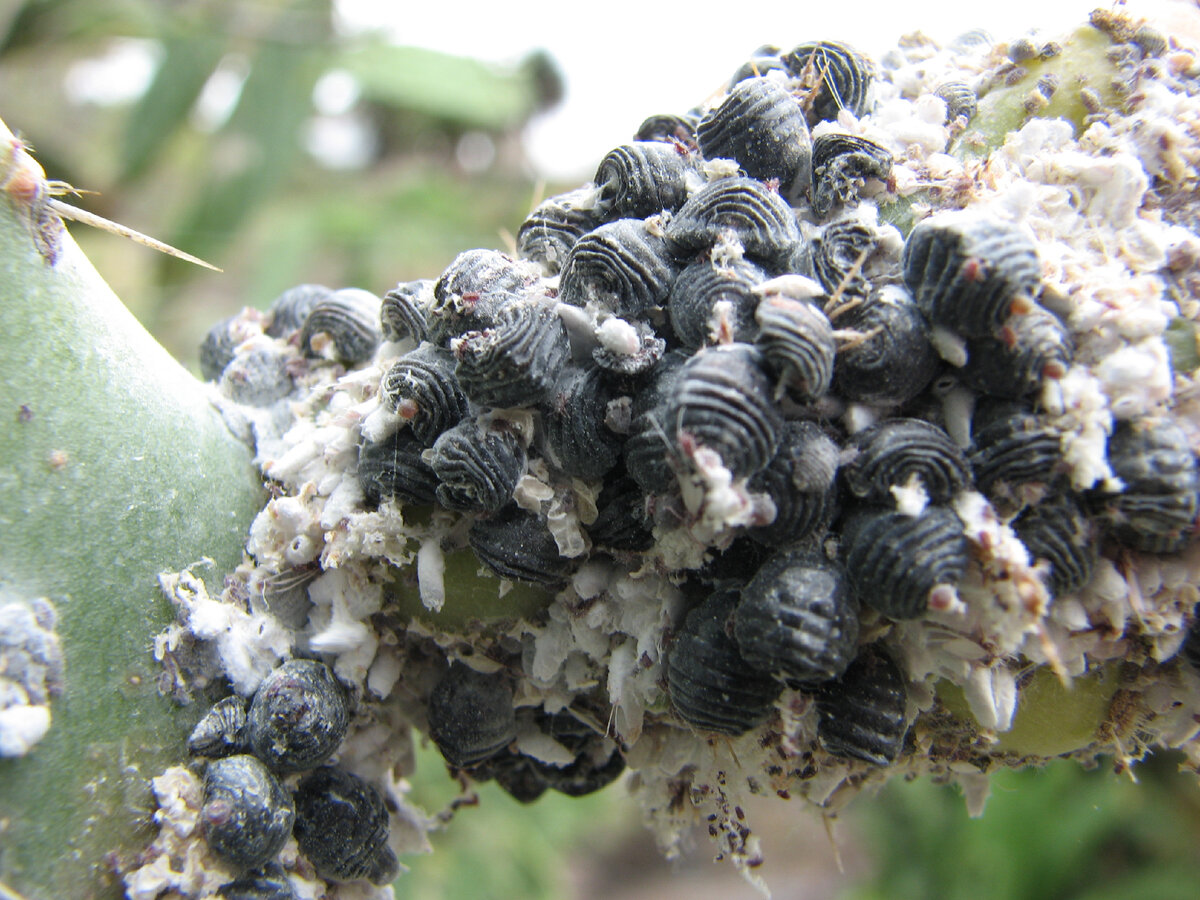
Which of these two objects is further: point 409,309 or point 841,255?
point 409,309

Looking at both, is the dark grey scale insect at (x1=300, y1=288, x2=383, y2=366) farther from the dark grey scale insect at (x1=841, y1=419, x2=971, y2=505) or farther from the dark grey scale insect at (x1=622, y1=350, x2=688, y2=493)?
the dark grey scale insect at (x1=841, y1=419, x2=971, y2=505)

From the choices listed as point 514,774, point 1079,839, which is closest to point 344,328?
point 514,774

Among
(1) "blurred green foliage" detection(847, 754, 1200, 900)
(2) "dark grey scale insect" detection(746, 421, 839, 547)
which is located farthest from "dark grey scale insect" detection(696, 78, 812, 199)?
(1) "blurred green foliage" detection(847, 754, 1200, 900)

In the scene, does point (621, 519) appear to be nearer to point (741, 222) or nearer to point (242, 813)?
point (741, 222)

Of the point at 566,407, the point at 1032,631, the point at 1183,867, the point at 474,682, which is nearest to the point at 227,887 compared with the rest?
the point at 474,682

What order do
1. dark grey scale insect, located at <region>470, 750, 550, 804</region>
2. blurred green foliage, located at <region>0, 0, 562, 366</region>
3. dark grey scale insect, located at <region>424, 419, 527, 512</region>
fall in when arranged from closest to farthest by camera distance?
dark grey scale insect, located at <region>424, 419, 527, 512</region> → dark grey scale insect, located at <region>470, 750, 550, 804</region> → blurred green foliage, located at <region>0, 0, 562, 366</region>

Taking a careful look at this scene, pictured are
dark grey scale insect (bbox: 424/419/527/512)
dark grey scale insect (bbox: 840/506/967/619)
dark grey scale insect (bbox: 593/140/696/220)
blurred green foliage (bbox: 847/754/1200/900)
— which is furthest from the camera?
blurred green foliage (bbox: 847/754/1200/900)
